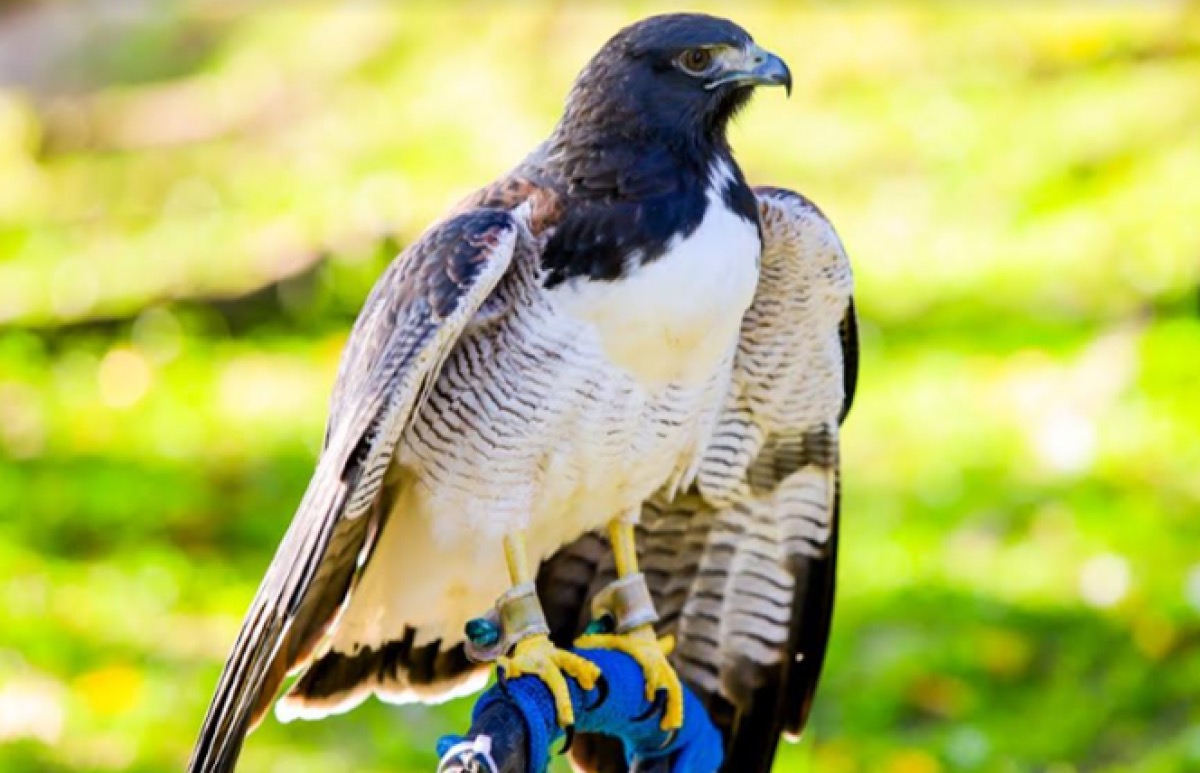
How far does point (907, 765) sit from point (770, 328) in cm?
204

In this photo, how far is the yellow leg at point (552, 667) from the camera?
3.89 meters

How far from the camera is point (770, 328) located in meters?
4.75

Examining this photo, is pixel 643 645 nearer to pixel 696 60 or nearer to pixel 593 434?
pixel 593 434

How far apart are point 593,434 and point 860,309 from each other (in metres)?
5.25

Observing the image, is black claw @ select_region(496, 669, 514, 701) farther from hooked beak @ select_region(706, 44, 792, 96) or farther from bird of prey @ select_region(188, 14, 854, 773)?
hooked beak @ select_region(706, 44, 792, 96)

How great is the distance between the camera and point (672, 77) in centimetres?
439

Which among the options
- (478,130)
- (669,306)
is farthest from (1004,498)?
(478,130)

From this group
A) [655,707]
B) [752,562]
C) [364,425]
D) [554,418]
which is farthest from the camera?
[752,562]

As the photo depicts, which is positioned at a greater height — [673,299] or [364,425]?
[673,299]

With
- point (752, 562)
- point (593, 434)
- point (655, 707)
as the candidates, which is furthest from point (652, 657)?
point (752, 562)

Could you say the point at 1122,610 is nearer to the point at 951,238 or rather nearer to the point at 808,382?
the point at 808,382

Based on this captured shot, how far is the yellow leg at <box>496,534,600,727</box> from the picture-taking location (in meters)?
3.89

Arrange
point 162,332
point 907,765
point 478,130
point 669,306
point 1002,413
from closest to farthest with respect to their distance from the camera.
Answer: point 669,306, point 907,765, point 1002,413, point 162,332, point 478,130

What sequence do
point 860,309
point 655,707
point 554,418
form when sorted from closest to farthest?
point 655,707, point 554,418, point 860,309
